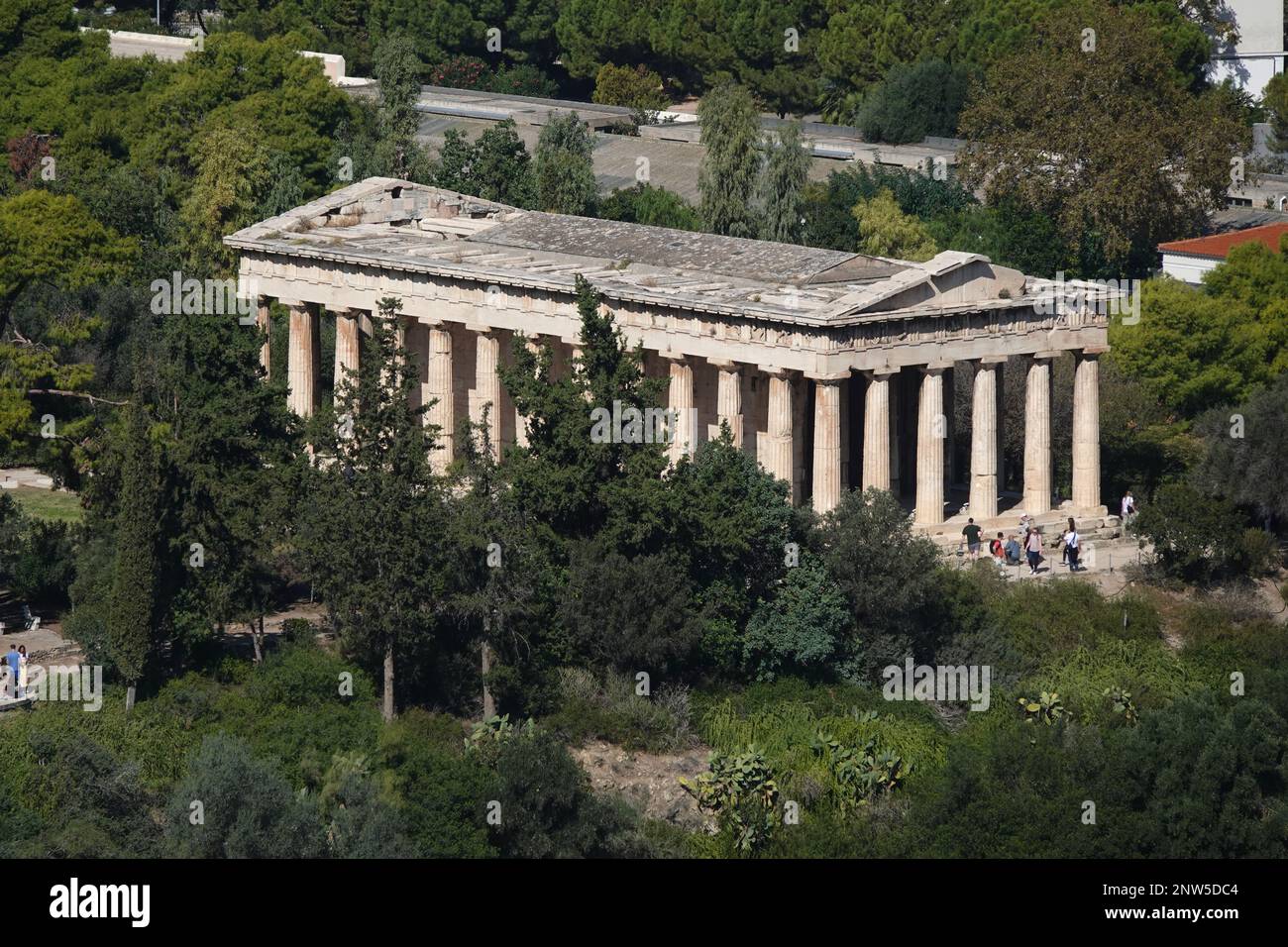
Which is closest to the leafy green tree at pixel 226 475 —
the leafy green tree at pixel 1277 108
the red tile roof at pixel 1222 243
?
the red tile roof at pixel 1222 243

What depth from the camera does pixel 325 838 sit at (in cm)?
6756

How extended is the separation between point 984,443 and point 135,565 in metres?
24.4

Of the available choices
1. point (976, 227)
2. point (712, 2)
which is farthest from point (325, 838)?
point (712, 2)

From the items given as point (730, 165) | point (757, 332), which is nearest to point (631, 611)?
point (757, 332)

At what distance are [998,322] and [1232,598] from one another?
371 inches

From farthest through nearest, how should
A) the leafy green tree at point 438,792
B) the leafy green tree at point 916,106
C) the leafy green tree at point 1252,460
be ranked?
the leafy green tree at point 916,106 → the leafy green tree at point 1252,460 → the leafy green tree at point 438,792

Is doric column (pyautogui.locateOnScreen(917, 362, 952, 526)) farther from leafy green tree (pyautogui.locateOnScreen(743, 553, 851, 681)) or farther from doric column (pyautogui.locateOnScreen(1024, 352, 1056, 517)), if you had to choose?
leafy green tree (pyautogui.locateOnScreen(743, 553, 851, 681))

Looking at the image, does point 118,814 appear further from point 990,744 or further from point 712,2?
point 712,2

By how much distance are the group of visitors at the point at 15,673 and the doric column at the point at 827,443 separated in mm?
20753

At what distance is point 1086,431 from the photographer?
3504 inches

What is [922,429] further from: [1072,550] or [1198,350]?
[1198,350]

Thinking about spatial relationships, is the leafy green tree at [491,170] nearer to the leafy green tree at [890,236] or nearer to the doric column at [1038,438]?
the leafy green tree at [890,236]

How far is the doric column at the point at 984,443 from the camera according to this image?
286 ft

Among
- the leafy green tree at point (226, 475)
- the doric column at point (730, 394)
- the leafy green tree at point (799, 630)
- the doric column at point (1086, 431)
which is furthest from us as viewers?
the doric column at point (1086, 431)
